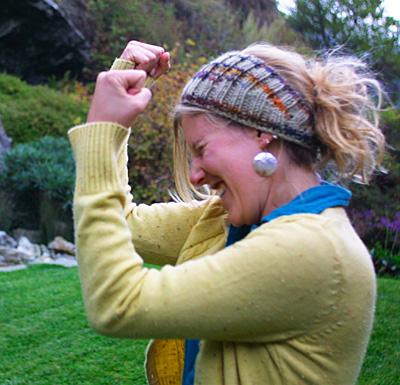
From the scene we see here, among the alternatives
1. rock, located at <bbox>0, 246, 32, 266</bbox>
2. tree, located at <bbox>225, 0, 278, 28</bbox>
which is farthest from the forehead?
tree, located at <bbox>225, 0, 278, 28</bbox>

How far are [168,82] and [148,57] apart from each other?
23.5 ft

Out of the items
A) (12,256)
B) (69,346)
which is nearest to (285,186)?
(69,346)

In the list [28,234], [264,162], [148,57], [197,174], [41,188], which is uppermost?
[148,57]

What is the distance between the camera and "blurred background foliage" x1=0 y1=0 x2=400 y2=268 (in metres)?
7.70

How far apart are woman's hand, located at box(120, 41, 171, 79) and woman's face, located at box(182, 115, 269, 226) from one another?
0.42 metres

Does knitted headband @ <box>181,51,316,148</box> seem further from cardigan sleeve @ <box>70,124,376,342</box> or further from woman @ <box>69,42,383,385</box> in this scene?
cardigan sleeve @ <box>70,124,376,342</box>

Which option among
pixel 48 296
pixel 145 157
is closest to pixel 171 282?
pixel 48 296

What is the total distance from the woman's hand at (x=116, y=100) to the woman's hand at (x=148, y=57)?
1.49ft

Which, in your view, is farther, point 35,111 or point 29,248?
point 35,111

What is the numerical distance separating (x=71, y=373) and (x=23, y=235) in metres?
4.68

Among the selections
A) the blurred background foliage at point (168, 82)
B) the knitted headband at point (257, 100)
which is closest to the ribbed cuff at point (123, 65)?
the knitted headband at point (257, 100)

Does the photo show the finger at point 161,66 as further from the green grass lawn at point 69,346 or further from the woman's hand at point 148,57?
the green grass lawn at point 69,346

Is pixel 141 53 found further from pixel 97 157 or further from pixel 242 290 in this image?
pixel 242 290

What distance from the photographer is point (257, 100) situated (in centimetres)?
140
